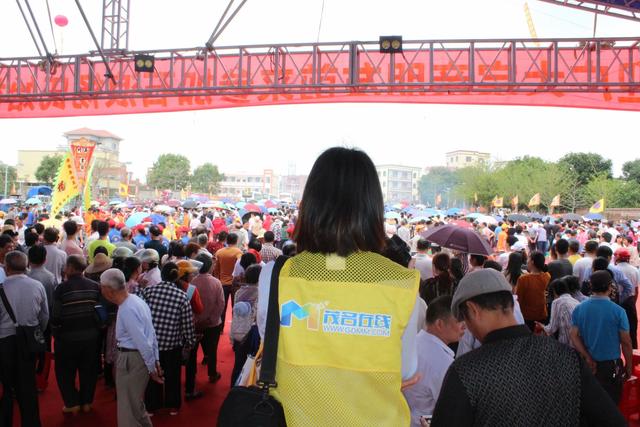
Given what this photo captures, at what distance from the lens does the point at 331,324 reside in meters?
1.54

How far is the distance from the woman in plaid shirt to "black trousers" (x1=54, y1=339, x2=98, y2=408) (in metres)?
0.57

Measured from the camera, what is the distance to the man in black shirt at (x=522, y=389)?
1.59m

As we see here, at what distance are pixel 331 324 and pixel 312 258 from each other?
207mm

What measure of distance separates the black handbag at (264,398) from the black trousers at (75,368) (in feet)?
13.2

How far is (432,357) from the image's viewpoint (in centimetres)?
286

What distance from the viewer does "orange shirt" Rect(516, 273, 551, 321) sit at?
20.1 ft

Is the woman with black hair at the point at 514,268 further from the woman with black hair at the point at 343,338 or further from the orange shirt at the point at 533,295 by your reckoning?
the woman with black hair at the point at 343,338

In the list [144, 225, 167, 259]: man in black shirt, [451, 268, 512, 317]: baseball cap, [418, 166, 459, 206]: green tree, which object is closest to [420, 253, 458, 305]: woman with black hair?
[451, 268, 512, 317]: baseball cap

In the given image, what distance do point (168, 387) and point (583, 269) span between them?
19.6 feet

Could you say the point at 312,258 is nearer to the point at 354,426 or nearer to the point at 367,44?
the point at 354,426

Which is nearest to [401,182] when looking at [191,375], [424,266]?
[424,266]

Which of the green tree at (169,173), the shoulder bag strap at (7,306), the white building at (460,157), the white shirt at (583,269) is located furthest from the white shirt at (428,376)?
the white building at (460,157)

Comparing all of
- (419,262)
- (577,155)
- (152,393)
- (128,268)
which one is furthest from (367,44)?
(577,155)

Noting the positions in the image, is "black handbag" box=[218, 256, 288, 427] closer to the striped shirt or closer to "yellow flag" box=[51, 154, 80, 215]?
the striped shirt
